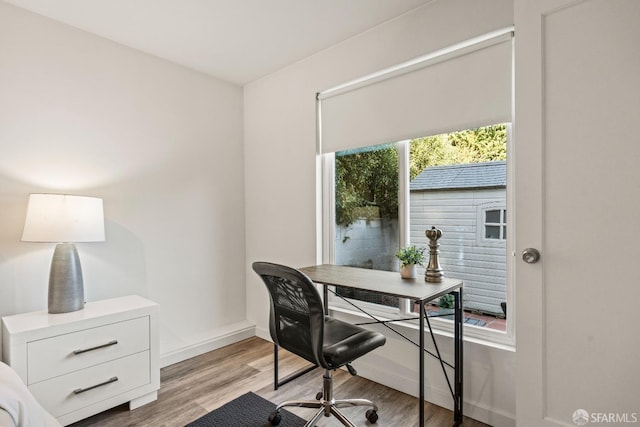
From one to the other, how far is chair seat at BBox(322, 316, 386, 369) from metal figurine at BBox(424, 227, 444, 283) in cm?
47

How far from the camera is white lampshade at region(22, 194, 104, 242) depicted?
187 cm

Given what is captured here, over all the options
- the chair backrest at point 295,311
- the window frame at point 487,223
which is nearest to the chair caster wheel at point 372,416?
the chair backrest at point 295,311

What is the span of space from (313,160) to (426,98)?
1.02 metres

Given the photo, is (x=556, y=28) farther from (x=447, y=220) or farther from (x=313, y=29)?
(x=313, y=29)

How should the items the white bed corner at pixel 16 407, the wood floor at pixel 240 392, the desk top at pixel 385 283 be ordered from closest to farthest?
the white bed corner at pixel 16 407 < the desk top at pixel 385 283 < the wood floor at pixel 240 392

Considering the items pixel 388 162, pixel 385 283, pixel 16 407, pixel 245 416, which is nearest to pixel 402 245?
pixel 385 283

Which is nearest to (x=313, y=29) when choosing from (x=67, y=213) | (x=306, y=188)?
(x=306, y=188)

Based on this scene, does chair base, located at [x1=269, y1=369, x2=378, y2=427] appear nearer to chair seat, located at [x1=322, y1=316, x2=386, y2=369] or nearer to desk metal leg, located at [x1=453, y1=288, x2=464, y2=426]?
chair seat, located at [x1=322, y1=316, x2=386, y2=369]

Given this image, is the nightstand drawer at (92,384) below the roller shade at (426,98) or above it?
below

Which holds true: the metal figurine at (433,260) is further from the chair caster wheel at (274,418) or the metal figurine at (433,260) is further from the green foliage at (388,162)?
the chair caster wheel at (274,418)

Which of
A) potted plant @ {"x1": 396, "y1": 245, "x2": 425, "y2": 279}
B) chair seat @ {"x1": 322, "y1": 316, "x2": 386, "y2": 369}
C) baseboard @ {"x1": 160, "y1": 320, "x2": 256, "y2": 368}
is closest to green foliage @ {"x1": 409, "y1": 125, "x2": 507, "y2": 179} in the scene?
potted plant @ {"x1": 396, "y1": 245, "x2": 425, "y2": 279}

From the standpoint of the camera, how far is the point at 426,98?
2.12 meters

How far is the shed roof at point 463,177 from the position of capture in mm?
1939

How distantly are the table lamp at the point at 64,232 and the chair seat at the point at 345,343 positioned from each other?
4.93 ft
